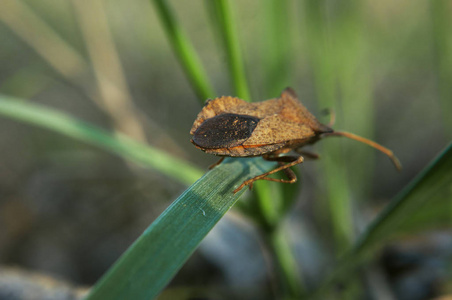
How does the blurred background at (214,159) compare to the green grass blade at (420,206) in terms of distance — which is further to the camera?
the blurred background at (214,159)

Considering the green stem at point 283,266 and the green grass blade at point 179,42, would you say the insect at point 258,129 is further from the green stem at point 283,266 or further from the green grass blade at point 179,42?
the green stem at point 283,266

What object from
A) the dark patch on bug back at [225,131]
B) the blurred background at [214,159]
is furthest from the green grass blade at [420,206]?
the dark patch on bug back at [225,131]

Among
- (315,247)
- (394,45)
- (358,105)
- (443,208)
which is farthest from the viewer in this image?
(394,45)

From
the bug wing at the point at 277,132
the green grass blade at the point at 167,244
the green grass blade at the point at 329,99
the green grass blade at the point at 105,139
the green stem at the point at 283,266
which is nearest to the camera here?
the green grass blade at the point at 167,244

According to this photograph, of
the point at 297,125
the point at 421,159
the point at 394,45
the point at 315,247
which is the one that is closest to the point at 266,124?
the point at 297,125

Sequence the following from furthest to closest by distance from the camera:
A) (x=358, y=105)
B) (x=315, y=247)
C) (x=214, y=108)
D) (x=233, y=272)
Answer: (x=358, y=105) < (x=315, y=247) < (x=233, y=272) < (x=214, y=108)

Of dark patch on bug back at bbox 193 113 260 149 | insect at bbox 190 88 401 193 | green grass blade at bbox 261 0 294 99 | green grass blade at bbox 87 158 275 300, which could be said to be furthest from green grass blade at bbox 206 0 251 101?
green grass blade at bbox 87 158 275 300

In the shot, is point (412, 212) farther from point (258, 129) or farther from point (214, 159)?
point (214, 159)

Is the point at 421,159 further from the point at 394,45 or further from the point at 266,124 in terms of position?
the point at 266,124

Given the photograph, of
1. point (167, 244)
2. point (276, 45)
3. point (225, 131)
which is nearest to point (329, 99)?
point (276, 45)
